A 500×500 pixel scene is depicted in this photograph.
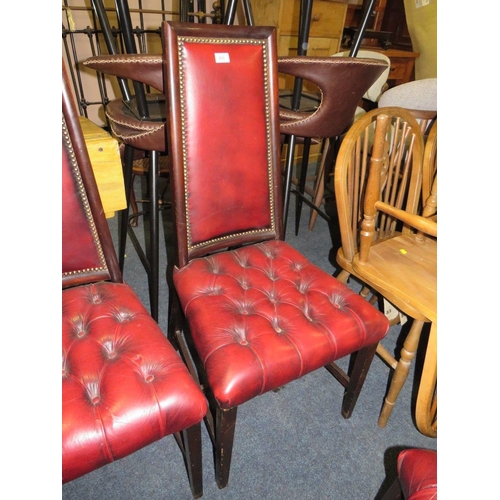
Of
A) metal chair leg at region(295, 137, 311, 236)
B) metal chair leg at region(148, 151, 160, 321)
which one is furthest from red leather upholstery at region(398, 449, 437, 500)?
metal chair leg at region(295, 137, 311, 236)

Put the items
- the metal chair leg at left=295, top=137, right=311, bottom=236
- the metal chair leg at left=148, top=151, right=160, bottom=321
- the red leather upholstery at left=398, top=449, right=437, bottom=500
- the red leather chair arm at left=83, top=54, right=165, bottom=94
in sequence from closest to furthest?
the red leather upholstery at left=398, top=449, right=437, bottom=500 < the red leather chair arm at left=83, top=54, right=165, bottom=94 < the metal chair leg at left=148, top=151, right=160, bottom=321 < the metal chair leg at left=295, top=137, right=311, bottom=236

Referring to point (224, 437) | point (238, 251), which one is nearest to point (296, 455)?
point (224, 437)

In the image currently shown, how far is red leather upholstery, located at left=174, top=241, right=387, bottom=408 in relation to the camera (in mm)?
793

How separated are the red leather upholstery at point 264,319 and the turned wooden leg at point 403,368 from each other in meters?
0.16

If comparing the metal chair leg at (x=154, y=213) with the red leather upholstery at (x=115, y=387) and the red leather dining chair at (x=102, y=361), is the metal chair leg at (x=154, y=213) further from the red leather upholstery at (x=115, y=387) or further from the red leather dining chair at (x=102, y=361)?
the red leather upholstery at (x=115, y=387)

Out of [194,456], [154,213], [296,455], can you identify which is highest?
[154,213]

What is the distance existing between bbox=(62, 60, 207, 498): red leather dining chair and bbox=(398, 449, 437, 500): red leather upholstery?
15.7 inches

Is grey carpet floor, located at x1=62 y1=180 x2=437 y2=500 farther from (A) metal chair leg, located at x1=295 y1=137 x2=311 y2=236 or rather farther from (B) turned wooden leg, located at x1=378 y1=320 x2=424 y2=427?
(A) metal chair leg, located at x1=295 y1=137 x2=311 y2=236

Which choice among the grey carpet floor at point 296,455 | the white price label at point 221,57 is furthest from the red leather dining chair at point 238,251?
the grey carpet floor at point 296,455

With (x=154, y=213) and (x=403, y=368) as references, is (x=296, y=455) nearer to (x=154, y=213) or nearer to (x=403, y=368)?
(x=403, y=368)

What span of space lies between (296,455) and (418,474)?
1.92 ft

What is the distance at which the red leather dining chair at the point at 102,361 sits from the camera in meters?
0.64

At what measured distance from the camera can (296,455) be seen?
1.12 metres
